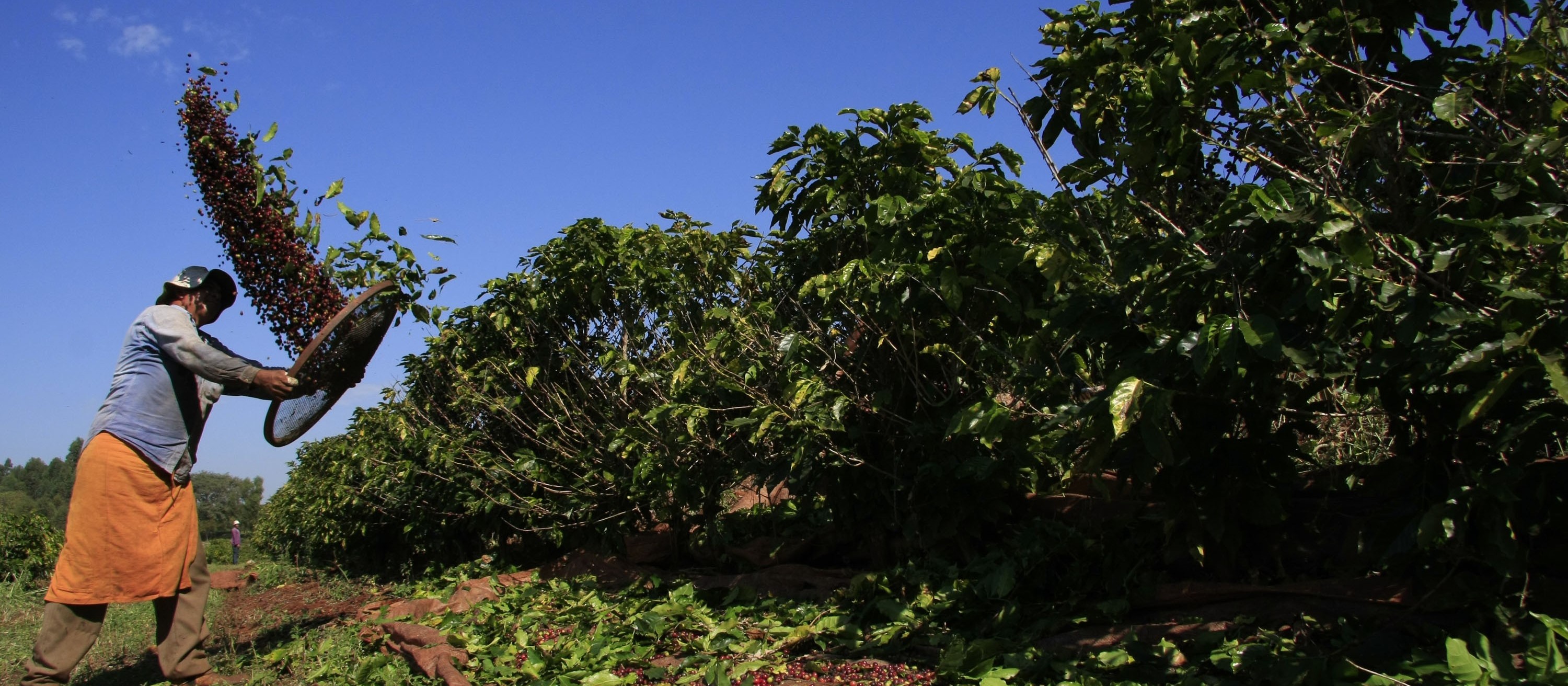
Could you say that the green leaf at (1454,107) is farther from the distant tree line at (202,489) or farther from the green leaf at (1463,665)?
the distant tree line at (202,489)

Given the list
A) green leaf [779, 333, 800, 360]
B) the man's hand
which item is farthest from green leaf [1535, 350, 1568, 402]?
the man's hand

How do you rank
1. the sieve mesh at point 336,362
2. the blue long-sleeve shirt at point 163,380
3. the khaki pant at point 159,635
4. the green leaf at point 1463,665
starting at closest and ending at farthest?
the green leaf at point 1463,665
the khaki pant at point 159,635
the blue long-sleeve shirt at point 163,380
the sieve mesh at point 336,362

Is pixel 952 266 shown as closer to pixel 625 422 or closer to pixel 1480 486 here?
pixel 1480 486

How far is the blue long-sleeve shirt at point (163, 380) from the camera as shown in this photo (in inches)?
144

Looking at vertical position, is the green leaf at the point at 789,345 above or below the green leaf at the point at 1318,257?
above

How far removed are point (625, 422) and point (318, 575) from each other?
4.47 meters

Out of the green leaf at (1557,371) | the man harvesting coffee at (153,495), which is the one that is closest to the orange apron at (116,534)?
the man harvesting coffee at (153,495)

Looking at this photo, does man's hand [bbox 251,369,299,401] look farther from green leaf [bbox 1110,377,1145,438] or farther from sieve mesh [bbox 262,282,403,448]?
green leaf [bbox 1110,377,1145,438]

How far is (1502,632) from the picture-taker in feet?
8.02

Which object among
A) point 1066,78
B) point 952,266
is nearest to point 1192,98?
point 1066,78

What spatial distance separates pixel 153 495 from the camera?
3.72 metres

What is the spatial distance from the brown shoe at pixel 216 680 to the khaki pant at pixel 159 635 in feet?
0.09

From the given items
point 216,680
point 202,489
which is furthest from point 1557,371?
point 202,489

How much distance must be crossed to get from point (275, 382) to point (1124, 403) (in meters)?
3.20
